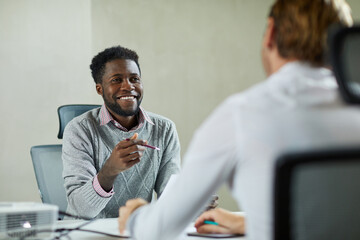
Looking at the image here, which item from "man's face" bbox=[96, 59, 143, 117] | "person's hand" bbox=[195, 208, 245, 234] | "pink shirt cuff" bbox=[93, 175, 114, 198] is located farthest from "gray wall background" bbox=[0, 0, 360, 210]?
"person's hand" bbox=[195, 208, 245, 234]

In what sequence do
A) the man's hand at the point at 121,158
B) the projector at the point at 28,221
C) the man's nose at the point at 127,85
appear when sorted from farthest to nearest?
the man's nose at the point at 127,85, the man's hand at the point at 121,158, the projector at the point at 28,221

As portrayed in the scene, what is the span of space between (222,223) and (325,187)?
2.12 feet

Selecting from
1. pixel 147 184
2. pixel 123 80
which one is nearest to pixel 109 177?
pixel 147 184

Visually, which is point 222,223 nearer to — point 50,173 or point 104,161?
point 104,161

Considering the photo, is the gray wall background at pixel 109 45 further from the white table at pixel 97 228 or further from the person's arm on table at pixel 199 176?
the person's arm on table at pixel 199 176

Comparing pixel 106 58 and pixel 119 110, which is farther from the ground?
pixel 106 58

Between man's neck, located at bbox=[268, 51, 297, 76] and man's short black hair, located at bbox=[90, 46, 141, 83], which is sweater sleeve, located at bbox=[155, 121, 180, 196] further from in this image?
man's neck, located at bbox=[268, 51, 297, 76]

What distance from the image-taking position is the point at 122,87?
213cm

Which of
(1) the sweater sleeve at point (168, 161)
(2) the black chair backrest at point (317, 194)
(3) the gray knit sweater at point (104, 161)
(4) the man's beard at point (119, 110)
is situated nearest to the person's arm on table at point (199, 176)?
(2) the black chair backrest at point (317, 194)

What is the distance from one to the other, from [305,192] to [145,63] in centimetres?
298

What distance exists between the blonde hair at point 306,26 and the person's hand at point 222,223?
56 centimetres

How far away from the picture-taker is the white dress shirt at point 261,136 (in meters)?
0.67

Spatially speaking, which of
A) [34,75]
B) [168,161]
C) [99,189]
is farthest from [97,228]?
[34,75]

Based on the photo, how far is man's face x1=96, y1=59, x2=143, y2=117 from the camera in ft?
6.90
